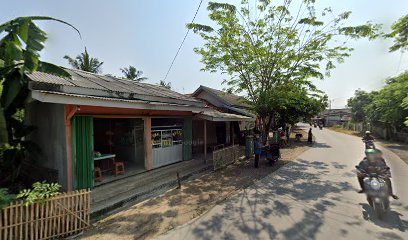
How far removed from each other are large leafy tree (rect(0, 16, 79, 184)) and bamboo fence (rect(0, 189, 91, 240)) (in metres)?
2.28

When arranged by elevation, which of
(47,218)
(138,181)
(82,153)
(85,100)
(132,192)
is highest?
(85,100)

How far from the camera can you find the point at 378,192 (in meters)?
5.18

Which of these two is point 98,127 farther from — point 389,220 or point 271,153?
point 389,220

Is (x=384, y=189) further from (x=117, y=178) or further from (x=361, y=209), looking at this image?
(x=117, y=178)

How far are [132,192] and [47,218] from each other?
300 cm

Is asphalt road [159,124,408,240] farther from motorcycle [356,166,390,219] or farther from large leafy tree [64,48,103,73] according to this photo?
large leafy tree [64,48,103,73]

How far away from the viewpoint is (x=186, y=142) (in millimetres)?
12094

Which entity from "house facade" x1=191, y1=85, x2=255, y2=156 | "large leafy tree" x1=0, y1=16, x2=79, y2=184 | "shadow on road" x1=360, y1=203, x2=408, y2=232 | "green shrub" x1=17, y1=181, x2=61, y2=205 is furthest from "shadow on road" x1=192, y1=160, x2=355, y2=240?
"house facade" x1=191, y1=85, x2=255, y2=156

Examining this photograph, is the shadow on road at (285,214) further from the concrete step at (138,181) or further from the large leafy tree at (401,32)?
the large leafy tree at (401,32)

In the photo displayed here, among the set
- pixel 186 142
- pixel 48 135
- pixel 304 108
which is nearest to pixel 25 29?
pixel 48 135

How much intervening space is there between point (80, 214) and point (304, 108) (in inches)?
911

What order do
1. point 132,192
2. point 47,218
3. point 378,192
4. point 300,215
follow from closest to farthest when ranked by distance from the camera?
1. point 47,218
2. point 378,192
3. point 300,215
4. point 132,192

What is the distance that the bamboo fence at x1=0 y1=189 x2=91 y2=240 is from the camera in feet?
13.8

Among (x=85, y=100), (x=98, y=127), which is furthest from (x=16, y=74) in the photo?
(x=98, y=127)
